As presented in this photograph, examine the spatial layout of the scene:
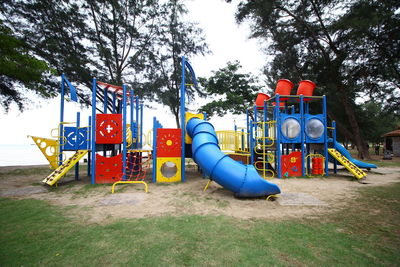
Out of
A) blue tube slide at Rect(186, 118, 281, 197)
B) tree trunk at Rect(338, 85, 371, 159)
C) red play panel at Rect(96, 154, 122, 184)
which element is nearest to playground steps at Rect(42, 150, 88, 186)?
red play panel at Rect(96, 154, 122, 184)

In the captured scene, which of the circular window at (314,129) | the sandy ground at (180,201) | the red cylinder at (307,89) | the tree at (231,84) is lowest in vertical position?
the sandy ground at (180,201)

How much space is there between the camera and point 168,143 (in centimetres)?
882

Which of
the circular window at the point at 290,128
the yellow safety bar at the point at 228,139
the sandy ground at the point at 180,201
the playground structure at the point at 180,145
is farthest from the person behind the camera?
the yellow safety bar at the point at 228,139

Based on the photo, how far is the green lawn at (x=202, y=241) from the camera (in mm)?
2730

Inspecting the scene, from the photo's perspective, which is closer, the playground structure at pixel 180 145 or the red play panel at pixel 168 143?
the playground structure at pixel 180 145

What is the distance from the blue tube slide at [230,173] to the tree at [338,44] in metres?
14.6

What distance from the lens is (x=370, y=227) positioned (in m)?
3.84

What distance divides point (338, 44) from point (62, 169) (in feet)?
69.6

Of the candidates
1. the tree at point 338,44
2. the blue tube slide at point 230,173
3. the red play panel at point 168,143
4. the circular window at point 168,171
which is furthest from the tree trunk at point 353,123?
the blue tube slide at point 230,173

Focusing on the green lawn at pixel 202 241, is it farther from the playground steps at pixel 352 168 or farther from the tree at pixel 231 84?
the tree at pixel 231 84

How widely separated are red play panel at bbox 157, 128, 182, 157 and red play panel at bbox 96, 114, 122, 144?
164 centimetres

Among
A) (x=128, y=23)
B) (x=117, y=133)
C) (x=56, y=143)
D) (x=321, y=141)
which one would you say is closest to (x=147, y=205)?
(x=117, y=133)

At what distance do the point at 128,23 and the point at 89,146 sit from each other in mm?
15073

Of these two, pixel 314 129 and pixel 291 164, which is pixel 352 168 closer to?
pixel 314 129
